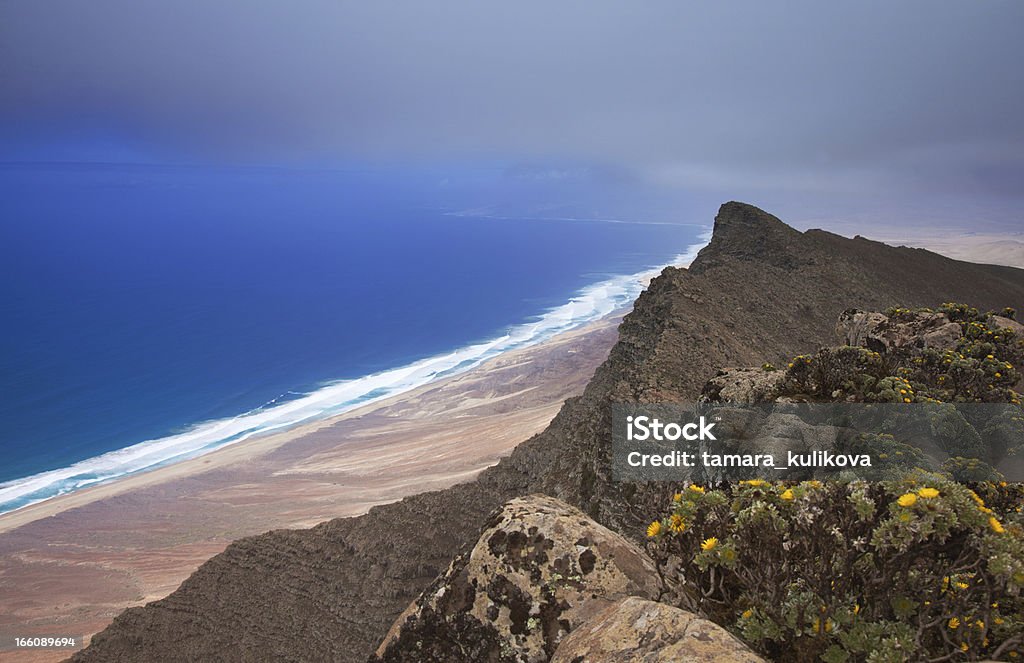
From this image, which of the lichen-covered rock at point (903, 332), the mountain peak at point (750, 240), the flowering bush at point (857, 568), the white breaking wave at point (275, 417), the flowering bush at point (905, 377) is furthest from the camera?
the white breaking wave at point (275, 417)

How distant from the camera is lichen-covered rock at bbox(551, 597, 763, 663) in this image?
4.20m

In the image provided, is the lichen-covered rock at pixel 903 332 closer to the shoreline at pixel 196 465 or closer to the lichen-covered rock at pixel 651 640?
the lichen-covered rock at pixel 651 640

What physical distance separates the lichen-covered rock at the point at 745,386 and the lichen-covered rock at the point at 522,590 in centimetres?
518

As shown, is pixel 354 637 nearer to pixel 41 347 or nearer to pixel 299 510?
pixel 299 510

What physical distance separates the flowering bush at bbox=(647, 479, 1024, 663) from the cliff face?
559 centimetres

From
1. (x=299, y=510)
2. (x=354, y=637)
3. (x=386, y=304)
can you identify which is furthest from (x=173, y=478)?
(x=386, y=304)

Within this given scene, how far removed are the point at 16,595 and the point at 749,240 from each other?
47.9 metres

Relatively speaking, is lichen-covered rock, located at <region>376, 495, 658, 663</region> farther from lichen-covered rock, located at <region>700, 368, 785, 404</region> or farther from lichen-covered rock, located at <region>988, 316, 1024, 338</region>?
lichen-covered rock, located at <region>988, 316, 1024, 338</region>

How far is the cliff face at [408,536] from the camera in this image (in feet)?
58.1

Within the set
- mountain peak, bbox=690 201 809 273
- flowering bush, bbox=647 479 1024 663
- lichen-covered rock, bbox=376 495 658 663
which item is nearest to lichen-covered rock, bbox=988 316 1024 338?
flowering bush, bbox=647 479 1024 663

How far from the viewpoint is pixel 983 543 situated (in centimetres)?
408

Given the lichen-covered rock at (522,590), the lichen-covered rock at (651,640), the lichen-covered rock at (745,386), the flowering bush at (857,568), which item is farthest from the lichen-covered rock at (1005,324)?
the lichen-covered rock at (651,640)

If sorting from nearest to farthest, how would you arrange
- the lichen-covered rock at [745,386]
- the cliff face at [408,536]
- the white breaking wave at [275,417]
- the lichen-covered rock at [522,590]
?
the lichen-covered rock at [522,590] → the lichen-covered rock at [745,386] → the cliff face at [408,536] → the white breaking wave at [275,417]

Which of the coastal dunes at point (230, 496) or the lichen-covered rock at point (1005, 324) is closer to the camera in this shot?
the lichen-covered rock at point (1005, 324)
